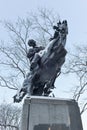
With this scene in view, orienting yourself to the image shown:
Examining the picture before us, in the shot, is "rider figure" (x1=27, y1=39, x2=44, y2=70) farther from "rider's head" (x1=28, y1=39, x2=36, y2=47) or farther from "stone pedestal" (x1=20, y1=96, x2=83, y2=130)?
"stone pedestal" (x1=20, y1=96, x2=83, y2=130)

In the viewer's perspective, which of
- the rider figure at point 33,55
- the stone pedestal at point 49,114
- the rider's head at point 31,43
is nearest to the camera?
the stone pedestal at point 49,114

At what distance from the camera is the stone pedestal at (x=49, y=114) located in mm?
4516

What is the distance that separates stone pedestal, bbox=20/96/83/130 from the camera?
4.52m

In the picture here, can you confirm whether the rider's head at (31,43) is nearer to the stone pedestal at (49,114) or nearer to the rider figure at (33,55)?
the rider figure at (33,55)

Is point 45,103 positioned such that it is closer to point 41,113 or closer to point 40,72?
point 41,113

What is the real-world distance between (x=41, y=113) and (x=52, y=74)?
53.5 inches

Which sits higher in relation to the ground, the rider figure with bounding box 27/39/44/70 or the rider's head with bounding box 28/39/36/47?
the rider's head with bounding box 28/39/36/47

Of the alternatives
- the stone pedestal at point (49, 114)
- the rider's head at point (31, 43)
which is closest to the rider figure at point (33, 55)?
the rider's head at point (31, 43)

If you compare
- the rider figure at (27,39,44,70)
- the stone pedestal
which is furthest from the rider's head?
the stone pedestal

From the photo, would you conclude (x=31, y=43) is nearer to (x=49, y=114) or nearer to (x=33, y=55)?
(x=33, y=55)

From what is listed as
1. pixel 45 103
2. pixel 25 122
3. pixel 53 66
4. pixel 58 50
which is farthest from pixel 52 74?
pixel 25 122

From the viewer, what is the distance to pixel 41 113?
4.66 meters

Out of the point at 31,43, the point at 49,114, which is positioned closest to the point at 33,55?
the point at 31,43

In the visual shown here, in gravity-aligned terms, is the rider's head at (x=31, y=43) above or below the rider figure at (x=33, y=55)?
above
